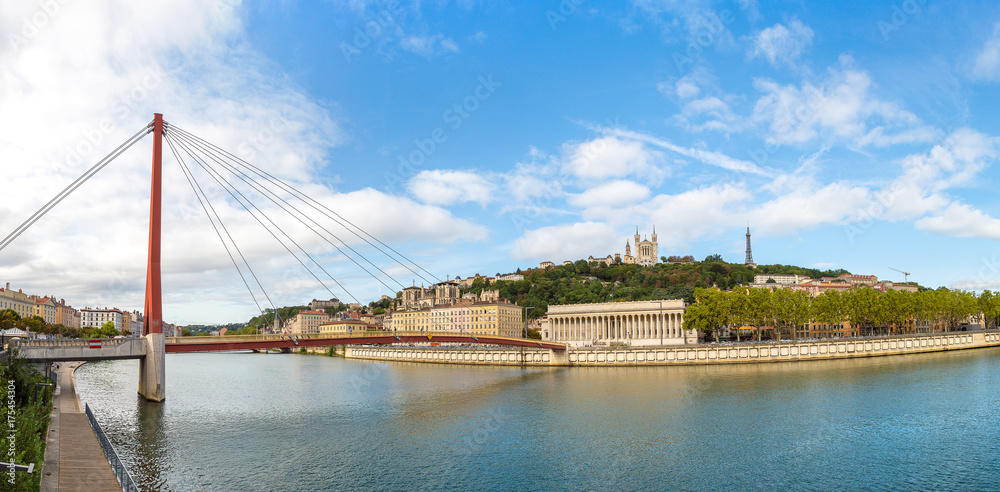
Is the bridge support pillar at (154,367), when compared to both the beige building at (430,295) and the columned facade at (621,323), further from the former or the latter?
the beige building at (430,295)

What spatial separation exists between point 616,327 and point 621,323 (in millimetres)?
1343

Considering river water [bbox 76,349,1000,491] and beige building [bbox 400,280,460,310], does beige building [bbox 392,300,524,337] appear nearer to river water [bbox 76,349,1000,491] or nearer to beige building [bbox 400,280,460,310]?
beige building [bbox 400,280,460,310]

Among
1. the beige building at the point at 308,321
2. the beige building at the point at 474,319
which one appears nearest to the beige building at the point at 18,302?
the beige building at the point at 308,321

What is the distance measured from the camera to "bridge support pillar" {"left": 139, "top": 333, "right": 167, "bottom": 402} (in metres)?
35.7

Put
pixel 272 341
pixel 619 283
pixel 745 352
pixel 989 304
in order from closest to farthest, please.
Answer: pixel 272 341 < pixel 745 352 < pixel 989 304 < pixel 619 283

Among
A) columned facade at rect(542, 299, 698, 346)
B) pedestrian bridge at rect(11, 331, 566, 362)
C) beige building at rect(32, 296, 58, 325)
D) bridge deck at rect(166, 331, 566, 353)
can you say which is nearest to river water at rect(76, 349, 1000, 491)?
pedestrian bridge at rect(11, 331, 566, 362)

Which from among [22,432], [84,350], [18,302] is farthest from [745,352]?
[18,302]

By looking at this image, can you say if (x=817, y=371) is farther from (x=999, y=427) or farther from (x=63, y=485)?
(x=63, y=485)

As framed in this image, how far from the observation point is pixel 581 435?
90.4ft

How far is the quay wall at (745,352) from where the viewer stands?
6581 centimetres

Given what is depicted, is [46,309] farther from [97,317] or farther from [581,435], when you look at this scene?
[581,435]

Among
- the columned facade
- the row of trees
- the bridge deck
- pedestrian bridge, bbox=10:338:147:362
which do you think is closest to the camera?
pedestrian bridge, bbox=10:338:147:362

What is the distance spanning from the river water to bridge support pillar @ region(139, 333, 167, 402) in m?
0.94

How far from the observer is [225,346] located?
35.1m
